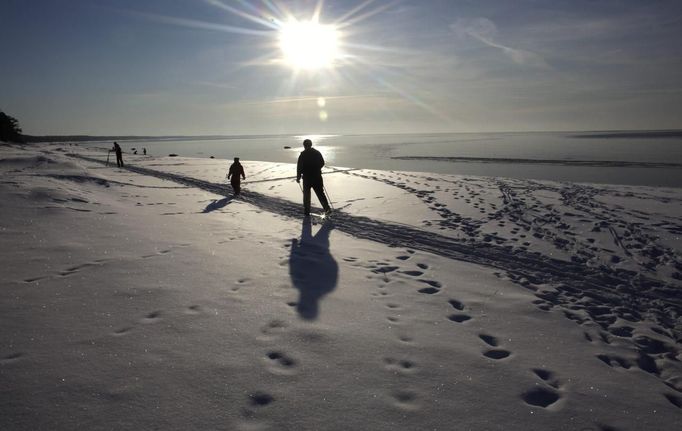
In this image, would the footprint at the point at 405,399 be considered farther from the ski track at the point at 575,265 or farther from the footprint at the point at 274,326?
the footprint at the point at 274,326

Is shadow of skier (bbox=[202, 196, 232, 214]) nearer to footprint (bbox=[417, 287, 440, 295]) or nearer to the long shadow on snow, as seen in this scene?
the long shadow on snow

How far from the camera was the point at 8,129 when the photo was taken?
229 ft

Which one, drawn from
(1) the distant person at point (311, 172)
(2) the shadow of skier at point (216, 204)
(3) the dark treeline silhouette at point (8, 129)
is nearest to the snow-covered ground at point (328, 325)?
(1) the distant person at point (311, 172)

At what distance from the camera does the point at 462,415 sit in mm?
3162

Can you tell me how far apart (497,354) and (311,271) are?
138 inches

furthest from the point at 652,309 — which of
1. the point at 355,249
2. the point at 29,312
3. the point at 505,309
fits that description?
the point at 29,312

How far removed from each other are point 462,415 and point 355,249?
527 cm

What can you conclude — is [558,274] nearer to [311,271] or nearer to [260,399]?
[311,271]

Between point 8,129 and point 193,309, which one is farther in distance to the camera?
point 8,129

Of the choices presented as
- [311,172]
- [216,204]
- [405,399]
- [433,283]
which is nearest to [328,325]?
[405,399]

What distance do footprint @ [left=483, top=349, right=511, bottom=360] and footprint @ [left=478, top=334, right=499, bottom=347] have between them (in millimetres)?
140

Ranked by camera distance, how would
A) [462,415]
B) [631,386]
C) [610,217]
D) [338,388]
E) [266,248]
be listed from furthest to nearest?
[610,217] → [266,248] → [631,386] → [338,388] → [462,415]

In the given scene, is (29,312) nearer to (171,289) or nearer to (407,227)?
(171,289)

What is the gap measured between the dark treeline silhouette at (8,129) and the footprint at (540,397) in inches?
3743
